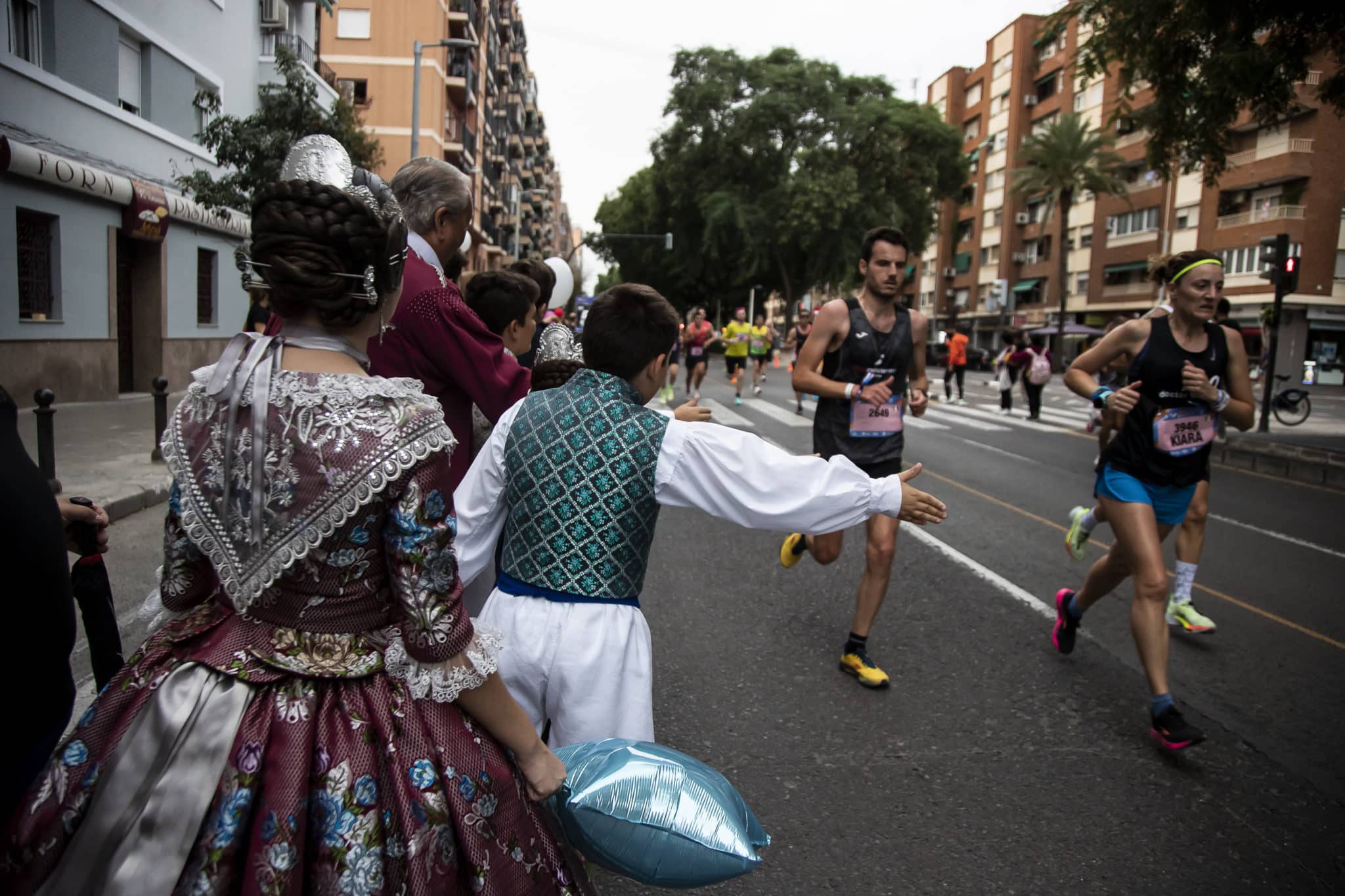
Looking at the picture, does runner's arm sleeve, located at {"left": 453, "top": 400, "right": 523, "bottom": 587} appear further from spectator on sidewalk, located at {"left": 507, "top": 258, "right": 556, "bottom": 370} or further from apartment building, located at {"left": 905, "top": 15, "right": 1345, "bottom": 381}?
apartment building, located at {"left": 905, "top": 15, "right": 1345, "bottom": 381}

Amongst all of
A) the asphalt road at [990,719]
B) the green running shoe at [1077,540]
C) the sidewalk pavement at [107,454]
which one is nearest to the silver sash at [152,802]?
the asphalt road at [990,719]

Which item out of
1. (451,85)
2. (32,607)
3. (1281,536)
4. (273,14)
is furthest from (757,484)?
(451,85)

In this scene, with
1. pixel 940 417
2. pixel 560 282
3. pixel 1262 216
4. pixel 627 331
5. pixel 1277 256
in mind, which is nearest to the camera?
pixel 627 331

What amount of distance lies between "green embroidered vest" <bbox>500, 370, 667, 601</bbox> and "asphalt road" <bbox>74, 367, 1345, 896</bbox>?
108 centimetres

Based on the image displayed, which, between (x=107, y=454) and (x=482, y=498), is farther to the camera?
(x=107, y=454)

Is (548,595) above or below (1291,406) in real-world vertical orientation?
above

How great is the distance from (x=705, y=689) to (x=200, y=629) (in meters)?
2.93

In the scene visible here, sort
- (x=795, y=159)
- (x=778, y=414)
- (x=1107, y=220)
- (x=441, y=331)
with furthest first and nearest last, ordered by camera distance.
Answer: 1. (x=1107, y=220)
2. (x=795, y=159)
3. (x=778, y=414)
4. (x=441, y=331)

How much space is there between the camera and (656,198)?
177 feet

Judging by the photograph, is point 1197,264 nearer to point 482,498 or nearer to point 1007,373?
point 482,498

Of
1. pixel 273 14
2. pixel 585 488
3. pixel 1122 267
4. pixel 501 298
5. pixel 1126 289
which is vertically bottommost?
pixel 585 488

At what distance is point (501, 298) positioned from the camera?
10.7ft

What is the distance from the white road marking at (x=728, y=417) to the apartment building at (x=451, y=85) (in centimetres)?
566

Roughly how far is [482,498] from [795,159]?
4694cm
